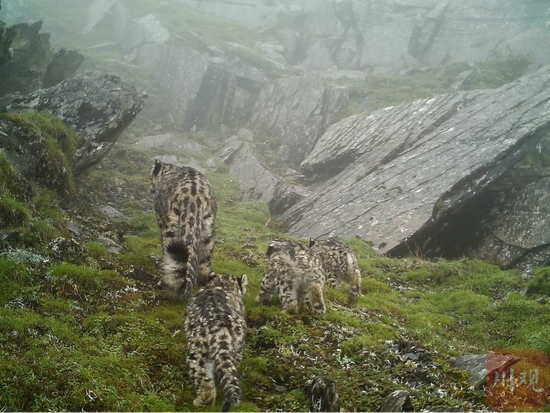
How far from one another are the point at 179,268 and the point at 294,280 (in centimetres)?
291

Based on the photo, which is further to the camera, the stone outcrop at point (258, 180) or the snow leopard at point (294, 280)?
the stone outcrop at point (258, 180)

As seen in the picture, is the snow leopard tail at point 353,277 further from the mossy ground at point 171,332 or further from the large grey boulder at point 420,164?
the large grey boulder at point 420,164

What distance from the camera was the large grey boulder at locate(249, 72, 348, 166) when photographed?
3928 centimetres

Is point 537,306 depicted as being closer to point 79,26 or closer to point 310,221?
point 310,221

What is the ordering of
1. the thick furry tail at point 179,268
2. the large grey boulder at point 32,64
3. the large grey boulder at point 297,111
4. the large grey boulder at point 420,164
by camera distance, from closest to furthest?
the thick furry tail at point 179,268 → the large grey boulder at point 420,164 → the large grey boulder at point 32,64 → the large grey boulder at point 297,111

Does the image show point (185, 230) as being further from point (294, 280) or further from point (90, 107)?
point (90, 107)

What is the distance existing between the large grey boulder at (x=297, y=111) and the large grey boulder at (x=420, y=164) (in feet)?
13.4

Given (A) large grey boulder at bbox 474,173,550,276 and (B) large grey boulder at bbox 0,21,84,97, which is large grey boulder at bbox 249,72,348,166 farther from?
(A) large grey boulder at bbox 474,173,550,276

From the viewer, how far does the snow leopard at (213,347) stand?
8.15 m

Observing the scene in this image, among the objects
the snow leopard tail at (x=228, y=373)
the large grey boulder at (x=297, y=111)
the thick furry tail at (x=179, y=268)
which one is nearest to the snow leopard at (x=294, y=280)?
the thick furry tail at (x=179, y=268)

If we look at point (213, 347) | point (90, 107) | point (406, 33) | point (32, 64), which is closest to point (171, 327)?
point (213, 347)

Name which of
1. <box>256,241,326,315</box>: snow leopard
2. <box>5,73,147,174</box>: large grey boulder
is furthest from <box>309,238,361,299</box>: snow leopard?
<box>5,73,147,174</box>: large grey boulder

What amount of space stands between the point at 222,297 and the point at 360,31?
5480 cm

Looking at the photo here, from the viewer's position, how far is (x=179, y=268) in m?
12.0
